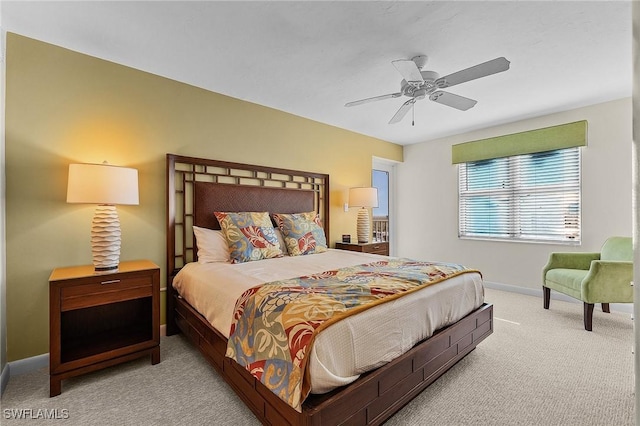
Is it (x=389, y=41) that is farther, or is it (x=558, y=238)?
(x=558, y=238)

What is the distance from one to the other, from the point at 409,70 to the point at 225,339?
2.31 meters

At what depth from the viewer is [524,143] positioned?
4.16 m

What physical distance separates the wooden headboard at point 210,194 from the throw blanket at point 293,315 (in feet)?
5.04

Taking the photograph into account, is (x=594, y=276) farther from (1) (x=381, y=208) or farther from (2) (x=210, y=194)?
(2) (x=210, y=194)

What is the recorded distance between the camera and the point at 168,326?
9.44ft

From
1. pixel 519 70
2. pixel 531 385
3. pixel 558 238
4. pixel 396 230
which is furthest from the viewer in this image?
pixel 396 230

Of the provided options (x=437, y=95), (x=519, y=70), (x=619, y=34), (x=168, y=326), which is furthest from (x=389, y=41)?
(x=168, y=326)

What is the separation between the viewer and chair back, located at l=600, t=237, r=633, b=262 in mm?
3172

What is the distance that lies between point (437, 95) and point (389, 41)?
659 mm

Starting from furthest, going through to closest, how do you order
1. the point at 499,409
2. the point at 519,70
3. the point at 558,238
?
the point at 558,238 → the point at 519,70 → the point at 499,409

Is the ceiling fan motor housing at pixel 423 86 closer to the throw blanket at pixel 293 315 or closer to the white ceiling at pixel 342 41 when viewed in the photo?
the white ceiling at pixel 342 41

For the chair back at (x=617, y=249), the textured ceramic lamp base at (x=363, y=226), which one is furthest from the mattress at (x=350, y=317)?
the chair back at (x=617, y=249)

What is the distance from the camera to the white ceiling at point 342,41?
6.47 ft

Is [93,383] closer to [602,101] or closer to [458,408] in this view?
[458,408]
